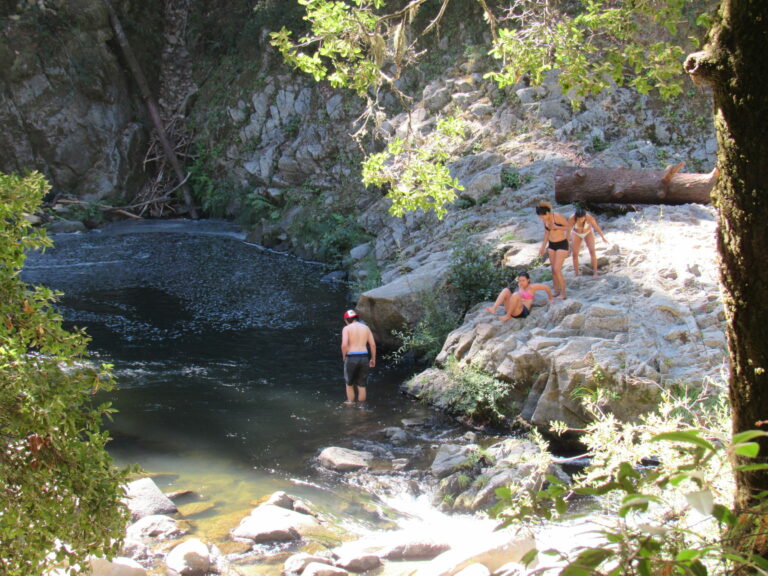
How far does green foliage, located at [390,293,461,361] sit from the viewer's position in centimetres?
1210

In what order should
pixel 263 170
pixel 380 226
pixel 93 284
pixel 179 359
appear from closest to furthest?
pixel 179 359 → pixel 93 284 → pixel 380 226 → pixel 263 170

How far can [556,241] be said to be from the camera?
1112 centimetres

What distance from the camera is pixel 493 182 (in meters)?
16.1

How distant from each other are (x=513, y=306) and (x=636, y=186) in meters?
4.27

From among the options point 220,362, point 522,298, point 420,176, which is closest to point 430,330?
point 522,298

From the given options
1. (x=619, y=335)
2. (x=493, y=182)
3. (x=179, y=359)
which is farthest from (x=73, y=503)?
(x=493, y=182)

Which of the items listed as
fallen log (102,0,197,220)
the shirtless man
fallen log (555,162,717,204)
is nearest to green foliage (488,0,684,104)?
the shirtless man

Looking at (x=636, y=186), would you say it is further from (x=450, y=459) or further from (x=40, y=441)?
(x=40, y=441)

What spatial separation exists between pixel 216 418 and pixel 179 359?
2.77 meters

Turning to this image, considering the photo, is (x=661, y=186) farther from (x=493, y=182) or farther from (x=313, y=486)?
(x=313, y=486)

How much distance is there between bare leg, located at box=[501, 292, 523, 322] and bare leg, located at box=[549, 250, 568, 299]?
2.15 feet

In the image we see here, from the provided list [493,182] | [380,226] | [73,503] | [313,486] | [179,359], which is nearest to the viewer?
[73,503]

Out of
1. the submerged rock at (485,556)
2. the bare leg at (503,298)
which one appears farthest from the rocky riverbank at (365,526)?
the bare leg at (503,298)

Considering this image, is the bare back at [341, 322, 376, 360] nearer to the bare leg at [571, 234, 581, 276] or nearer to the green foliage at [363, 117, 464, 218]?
the bare leg at [571, 234, 581, 276]
